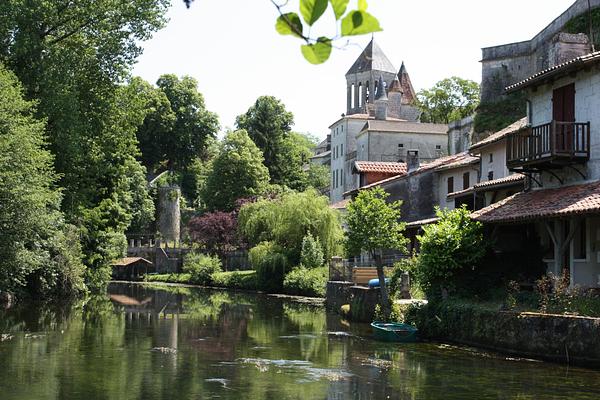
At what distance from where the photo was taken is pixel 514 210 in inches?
1014

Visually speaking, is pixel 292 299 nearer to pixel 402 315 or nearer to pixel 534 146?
Answer: pixel 402 315

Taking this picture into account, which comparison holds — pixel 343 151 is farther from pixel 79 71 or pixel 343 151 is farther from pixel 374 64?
pixel 79 71

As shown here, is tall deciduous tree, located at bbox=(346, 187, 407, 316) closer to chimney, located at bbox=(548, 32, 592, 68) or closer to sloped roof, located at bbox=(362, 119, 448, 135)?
chimney, located at bbox=(548, 32, 592, 68)

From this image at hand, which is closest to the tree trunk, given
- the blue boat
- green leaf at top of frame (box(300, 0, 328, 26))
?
the blue boat

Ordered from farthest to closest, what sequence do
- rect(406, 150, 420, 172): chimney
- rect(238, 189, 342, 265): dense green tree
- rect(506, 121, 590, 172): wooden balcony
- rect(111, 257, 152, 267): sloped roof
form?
rect(111, 257, 152, 267): sloped roof, rect(238, 189, 342, 265): dense green tree, rect(406, 150, 420, 172): chimney, rect(506, 121, 590, 172): wooden balcony

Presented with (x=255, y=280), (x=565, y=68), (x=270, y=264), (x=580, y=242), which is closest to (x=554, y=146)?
(x=565, y=68)

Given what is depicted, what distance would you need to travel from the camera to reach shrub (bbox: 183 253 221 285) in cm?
6925

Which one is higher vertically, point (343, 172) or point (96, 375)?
point (343, 172)

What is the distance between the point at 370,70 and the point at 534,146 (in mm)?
95255

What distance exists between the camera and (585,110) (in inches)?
993

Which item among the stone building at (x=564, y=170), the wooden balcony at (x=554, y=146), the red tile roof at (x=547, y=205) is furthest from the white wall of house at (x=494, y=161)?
the wooden balcony at (x=554, y=146)

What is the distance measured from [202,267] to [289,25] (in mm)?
67175

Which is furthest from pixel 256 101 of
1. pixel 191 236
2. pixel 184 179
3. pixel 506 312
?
pixel 506 312

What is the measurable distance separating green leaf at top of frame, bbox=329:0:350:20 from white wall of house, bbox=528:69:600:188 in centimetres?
2341
